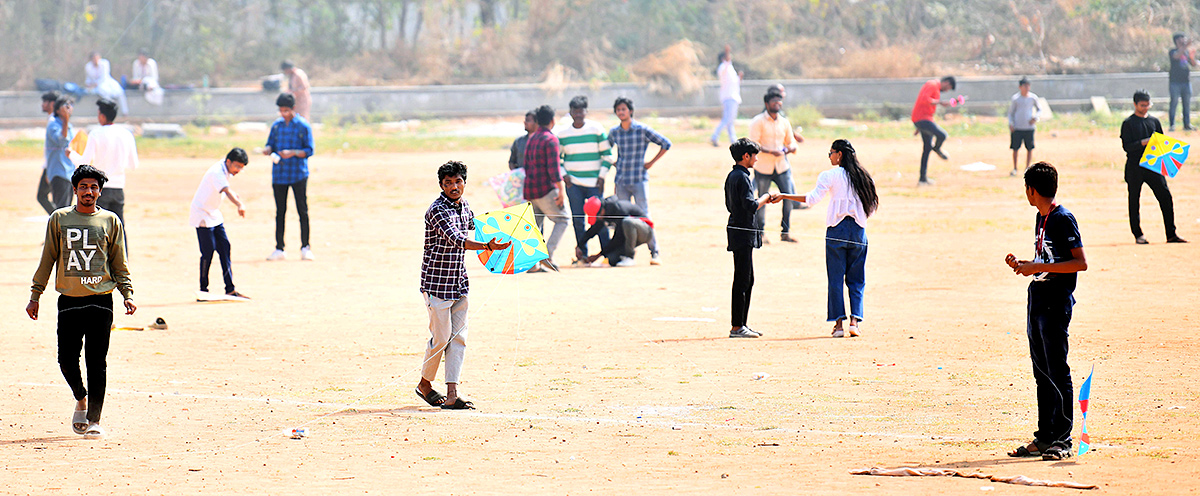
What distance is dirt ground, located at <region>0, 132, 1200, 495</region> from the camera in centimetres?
571

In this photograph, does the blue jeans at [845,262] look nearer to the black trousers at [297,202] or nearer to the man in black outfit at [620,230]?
the man in black outfit at [620,230]

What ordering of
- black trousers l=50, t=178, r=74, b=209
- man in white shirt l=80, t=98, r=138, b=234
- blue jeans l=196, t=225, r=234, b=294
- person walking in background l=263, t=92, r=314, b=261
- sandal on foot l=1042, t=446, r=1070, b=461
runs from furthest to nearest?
black trousers l=50, t=178, r=74, b=209, person walking in background l=263, t=92, r=314, b=261, man in white shirt l=80, t=98, r=138, b=234, blue jeans l=196, t=225, r=234, b=294, sandal on foot l=1042, t=446, r=1070, b=461

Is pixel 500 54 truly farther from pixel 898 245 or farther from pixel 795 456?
pixel 795 456

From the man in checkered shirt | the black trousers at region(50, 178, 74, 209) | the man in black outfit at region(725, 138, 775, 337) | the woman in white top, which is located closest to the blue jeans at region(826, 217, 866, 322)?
the woman in white top

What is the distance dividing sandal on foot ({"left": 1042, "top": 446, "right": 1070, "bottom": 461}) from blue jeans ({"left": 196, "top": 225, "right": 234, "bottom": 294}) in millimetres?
7795

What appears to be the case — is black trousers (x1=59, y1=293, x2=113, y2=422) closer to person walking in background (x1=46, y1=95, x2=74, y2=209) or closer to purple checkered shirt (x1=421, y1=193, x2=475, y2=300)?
purple checkered shirt (x1=421, y1=193, x2=475, y2=300)

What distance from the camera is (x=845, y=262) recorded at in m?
9.24

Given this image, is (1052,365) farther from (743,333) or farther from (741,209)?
(743,333)

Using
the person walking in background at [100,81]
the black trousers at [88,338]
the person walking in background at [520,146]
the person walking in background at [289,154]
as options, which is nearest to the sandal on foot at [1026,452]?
the black trousers at [88,338]

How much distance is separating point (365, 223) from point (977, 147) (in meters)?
13.2

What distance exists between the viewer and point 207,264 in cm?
1152

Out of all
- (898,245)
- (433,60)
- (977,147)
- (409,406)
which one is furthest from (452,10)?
(409,406)

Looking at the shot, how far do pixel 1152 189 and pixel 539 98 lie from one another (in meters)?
21.7

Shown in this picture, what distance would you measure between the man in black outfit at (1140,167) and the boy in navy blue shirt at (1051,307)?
852cm
